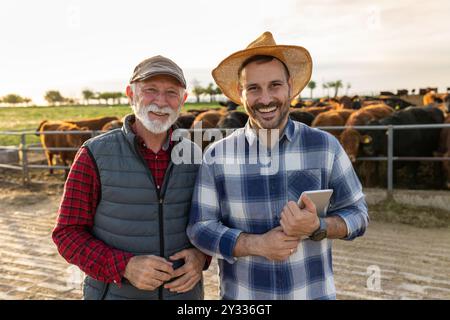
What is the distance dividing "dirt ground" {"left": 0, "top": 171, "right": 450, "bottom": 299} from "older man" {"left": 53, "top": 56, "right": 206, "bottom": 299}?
2377 millimetres

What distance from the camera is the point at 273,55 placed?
2.23 metres

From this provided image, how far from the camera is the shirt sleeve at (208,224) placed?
80.9 inches

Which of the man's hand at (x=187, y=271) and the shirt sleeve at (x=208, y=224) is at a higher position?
the shirt sleeve at (x=208, y=224)

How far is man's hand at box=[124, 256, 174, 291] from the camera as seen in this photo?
6.72 feet

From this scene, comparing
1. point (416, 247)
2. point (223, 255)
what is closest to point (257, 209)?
point (223, 255)

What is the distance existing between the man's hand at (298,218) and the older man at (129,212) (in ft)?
1.86

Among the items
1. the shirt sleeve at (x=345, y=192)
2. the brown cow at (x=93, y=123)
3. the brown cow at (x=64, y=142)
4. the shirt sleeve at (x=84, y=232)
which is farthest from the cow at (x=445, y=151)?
the brown cow at (x=93, y=123)

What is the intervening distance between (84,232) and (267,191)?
36.4 inches

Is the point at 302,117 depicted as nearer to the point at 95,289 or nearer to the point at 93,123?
the point at 93,123

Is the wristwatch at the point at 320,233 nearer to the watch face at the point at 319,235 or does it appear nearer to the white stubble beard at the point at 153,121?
the watch face at the point at 319,235

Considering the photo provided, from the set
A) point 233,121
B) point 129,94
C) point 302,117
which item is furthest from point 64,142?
point 129,94

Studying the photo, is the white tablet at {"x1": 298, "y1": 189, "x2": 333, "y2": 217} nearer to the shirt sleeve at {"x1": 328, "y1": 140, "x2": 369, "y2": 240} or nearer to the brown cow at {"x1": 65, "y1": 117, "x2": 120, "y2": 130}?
the shirt sleeve at {"x1": 328, "y1": 140, "x2": 369, "y2": 240}
